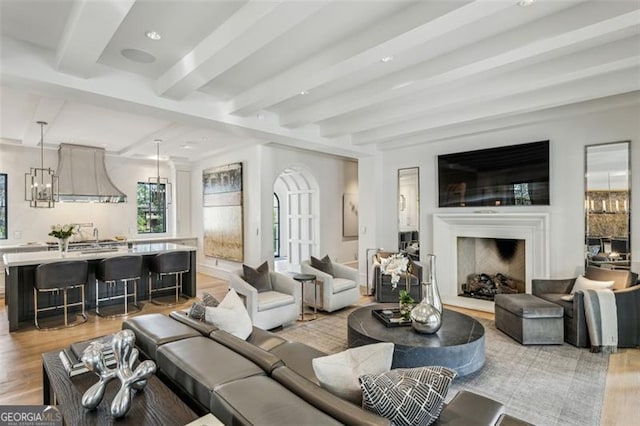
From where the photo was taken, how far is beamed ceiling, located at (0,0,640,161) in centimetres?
235

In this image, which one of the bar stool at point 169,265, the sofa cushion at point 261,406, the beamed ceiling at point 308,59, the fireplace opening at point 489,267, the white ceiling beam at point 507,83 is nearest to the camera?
the sofa cushion at point 261,406

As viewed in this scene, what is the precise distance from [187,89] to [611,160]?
16.6 feet

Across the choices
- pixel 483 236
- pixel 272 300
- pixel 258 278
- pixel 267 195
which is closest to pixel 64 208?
pixel 267 195

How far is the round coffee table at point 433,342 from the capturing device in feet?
9.15

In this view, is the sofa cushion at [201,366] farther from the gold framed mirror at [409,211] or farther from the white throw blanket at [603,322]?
the gold framed mirror at [409,211]

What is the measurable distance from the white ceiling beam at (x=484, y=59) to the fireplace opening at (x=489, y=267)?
310 centimetres

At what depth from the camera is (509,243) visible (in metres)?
5.29

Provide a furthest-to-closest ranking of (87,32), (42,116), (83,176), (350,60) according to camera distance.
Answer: (83,176)
(42,116)
(350,60)
(87,32)

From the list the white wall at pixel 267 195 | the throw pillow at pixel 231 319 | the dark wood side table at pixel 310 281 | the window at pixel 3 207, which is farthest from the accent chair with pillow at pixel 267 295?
the window at pixel 3 207

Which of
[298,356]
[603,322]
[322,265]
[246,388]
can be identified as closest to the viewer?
[246,388]

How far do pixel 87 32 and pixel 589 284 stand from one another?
5357mm

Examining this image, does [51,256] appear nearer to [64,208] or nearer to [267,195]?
[64,208]

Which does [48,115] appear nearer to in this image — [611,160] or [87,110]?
[87,110]

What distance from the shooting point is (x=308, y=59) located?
315 cm
